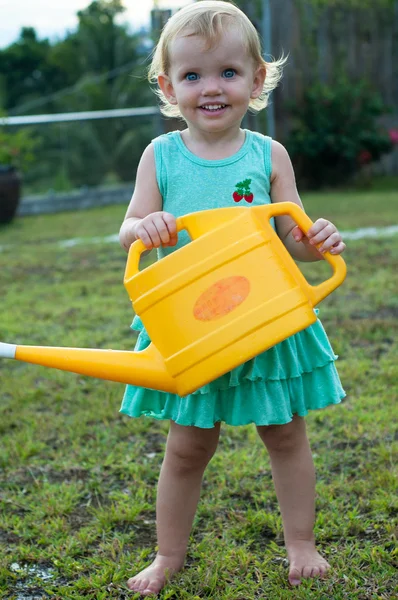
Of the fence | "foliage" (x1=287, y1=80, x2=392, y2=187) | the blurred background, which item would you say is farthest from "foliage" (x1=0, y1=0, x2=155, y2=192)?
"foliage" (x1=287, y1=80, x2=392, y2=187)

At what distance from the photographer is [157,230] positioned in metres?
1.68

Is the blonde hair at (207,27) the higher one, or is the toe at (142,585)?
the blonde hair at (207,27)

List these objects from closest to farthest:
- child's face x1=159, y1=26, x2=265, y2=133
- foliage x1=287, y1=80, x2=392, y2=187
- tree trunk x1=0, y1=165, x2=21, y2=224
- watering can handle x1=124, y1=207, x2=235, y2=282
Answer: watering can handle x1=124, y1=207, x2=235, y2=282
child's face x1=159, y1=26, x2=265, y2=133
tree trunk x1=0, y1=165, x2=21, y2=224
foliage x1=287, y1=80, x2=392, y2=187

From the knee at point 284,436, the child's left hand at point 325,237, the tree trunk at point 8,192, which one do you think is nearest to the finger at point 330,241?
the child's left hand at point 325,237

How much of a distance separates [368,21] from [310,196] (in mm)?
2690

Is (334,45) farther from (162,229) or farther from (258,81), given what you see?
(162,229)

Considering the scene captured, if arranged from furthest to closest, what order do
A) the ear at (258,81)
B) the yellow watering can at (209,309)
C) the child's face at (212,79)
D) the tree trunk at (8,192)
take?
the tree trunk at (8,192) < the ear at (258,81) < the child's face at (212,79) < the yellow watering can at (209,309)

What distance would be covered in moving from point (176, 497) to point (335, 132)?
8917 millimetres

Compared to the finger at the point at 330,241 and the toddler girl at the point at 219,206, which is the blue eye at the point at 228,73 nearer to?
the toddler girl at the point at 219,206

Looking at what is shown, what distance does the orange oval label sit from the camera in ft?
5.18

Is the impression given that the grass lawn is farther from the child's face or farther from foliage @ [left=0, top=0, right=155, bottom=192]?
foliage @ [left=0, top=0, right=155, bottom=192]

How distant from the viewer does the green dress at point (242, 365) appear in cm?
182

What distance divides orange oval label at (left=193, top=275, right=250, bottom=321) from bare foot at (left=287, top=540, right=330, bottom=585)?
2.41 ft

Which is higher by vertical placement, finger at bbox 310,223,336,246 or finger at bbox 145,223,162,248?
finger at bbox 145,223,162,248
